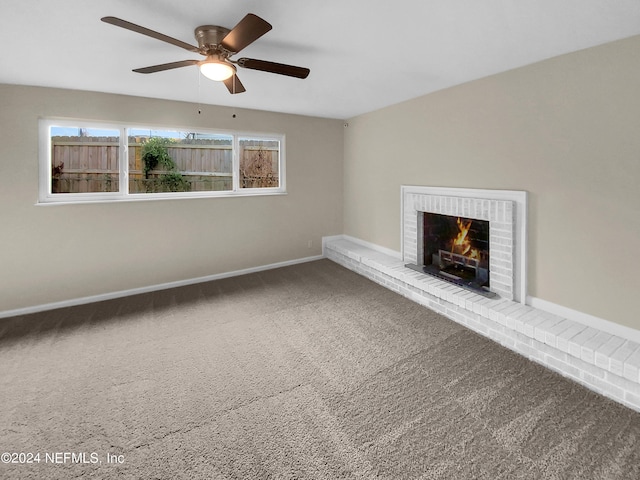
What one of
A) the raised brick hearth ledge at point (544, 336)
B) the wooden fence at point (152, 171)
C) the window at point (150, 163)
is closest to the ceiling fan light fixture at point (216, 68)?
the window at point (150, 163)

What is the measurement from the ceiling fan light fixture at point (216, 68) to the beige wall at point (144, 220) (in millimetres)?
2151

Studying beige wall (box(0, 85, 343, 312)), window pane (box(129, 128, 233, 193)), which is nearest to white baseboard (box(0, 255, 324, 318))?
beige wall (box(0, 85, 343, 312))

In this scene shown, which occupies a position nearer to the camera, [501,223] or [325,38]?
[325,38]

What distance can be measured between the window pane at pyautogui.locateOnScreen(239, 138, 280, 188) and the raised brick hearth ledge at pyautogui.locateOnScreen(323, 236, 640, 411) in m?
2.45

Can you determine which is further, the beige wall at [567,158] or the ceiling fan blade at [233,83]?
the ceiling fan blade at [233,83]

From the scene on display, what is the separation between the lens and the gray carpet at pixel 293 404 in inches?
64.2

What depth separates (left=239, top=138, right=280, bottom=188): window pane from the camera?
486 centimetres

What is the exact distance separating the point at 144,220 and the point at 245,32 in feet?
9.88

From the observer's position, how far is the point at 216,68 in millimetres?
2240

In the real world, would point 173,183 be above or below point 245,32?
below

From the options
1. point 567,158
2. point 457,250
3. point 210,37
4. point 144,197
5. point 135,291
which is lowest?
point 135,291

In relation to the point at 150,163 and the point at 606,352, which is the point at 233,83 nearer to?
the point at 150,163

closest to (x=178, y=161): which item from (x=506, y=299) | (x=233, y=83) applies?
(x=233, y=83)

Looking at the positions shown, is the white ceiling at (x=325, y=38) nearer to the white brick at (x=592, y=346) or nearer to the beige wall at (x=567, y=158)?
the beige wall at (x=567, y=158)
